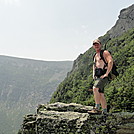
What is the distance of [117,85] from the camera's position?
63375mm

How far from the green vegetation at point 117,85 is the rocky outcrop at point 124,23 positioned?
6.21 meters

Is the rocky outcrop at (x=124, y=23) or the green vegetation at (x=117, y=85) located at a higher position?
the rocky outcrop at (x=124, y=23)

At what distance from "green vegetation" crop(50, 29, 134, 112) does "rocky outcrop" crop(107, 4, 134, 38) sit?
621cm

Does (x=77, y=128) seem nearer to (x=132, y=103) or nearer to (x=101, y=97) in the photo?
(x=101, y=97)

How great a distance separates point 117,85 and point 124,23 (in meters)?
59.1

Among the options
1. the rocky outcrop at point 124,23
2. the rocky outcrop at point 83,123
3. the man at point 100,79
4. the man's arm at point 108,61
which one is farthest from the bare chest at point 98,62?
the rocky outcrop at point 124,23

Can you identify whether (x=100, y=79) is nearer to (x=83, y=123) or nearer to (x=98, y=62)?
(x=98, y=62)

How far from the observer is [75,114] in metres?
6.26

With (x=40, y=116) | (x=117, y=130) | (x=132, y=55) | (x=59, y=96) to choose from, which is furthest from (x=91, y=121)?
(x=59, y=96)

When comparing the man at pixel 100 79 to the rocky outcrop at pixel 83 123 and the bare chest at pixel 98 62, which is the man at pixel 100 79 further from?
the rocky outcrop at pixel 83 123

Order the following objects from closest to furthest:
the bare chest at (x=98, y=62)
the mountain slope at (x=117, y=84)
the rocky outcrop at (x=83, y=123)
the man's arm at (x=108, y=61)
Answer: the rocky outcrop at (x=83, y=123) < the man's arm at (x=108, y=61) < the bare chest at (x=98, y=62) < the mountain slope at (x=117, y=84)

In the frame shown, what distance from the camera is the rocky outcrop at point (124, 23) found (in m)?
108

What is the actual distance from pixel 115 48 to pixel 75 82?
82.5 feet

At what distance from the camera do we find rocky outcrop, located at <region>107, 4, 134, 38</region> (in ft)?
356
